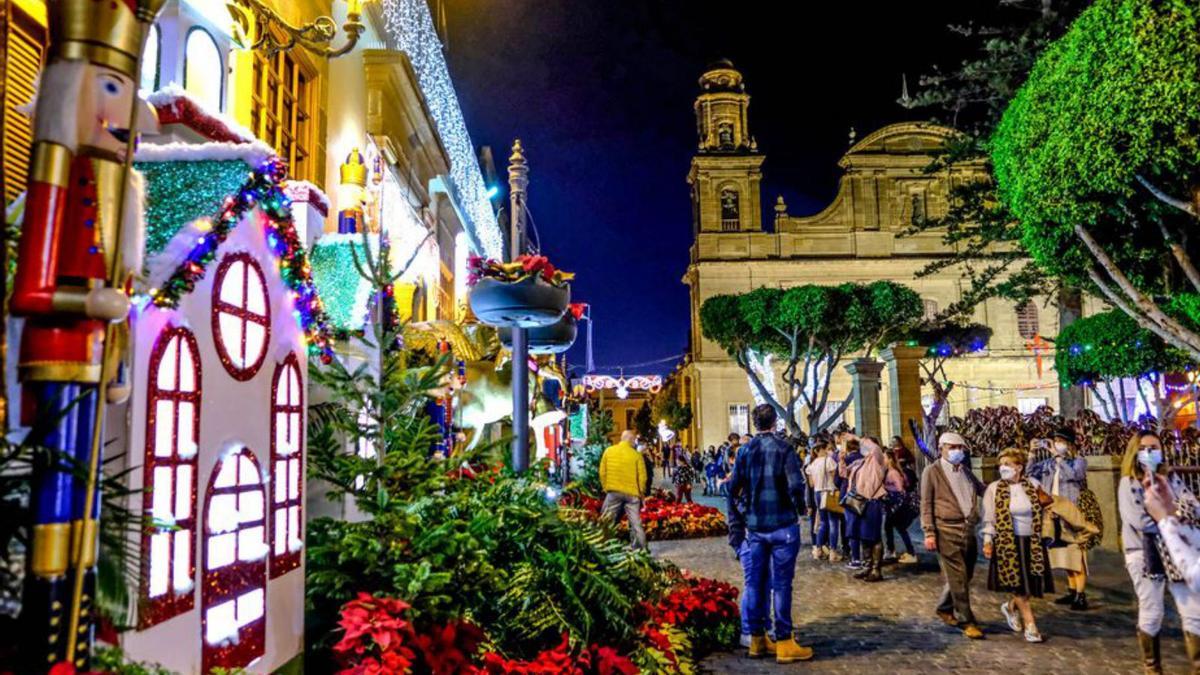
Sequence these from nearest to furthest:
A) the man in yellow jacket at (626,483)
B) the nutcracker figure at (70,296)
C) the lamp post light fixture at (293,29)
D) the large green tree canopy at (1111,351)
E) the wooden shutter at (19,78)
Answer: the nutcracker figure at (70,296), the wooden shutter at (19,78), the lamp post light fixture at (293,29), the man in yellow jacket at (626,483), the large green tree canopy at (1111,351)

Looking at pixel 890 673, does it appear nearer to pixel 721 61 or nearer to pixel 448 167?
pixel 448 167

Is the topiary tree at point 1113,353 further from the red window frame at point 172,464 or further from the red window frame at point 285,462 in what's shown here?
the red window frame at point 172,464

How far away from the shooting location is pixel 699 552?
14250mm

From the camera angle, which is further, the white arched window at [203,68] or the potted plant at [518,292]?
the potted plant at [518,292]

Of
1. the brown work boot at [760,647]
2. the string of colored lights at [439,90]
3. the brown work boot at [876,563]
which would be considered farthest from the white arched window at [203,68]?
the brown work boot at [876,563]

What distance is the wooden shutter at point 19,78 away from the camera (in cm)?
335

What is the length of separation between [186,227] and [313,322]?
1595mm

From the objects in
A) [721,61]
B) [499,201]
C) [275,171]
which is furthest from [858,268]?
[275,171]

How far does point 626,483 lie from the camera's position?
11.6m

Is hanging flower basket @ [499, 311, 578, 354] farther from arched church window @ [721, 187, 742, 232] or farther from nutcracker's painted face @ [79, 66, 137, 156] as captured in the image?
arched church window @ [721, 187, 742, 232]

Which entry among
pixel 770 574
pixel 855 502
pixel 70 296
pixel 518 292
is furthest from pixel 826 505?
pixel 70 296

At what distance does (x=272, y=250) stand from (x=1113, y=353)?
96.3ft

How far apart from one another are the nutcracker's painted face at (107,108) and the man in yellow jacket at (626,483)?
31.6 feet

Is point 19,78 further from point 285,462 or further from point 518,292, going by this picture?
point 518,292
